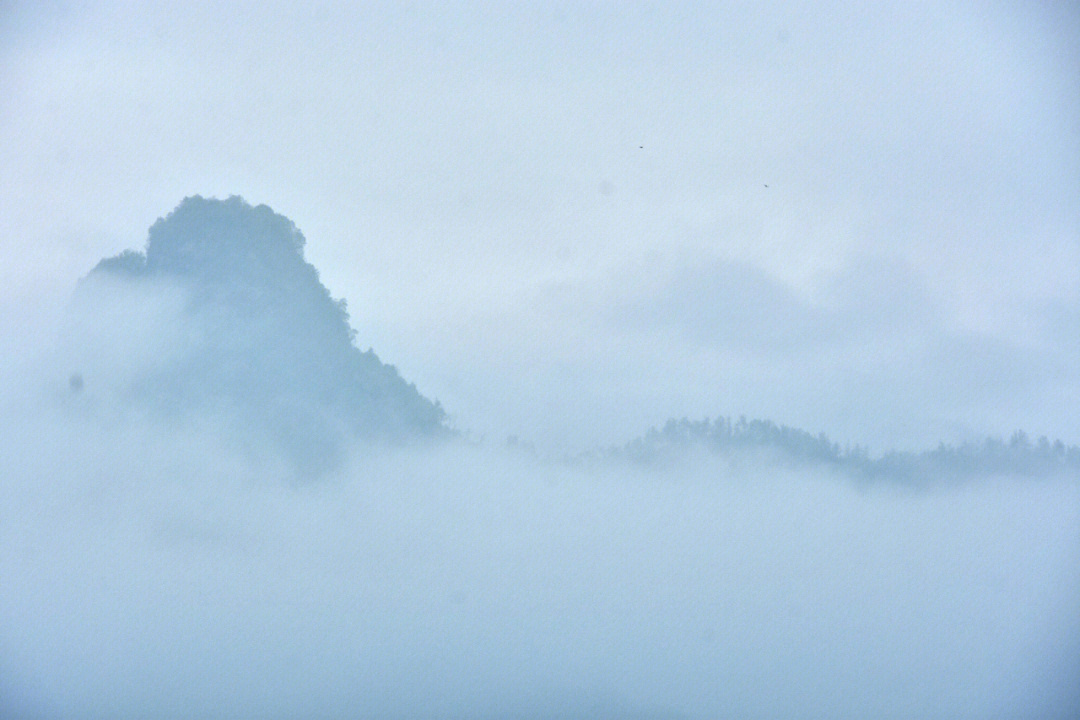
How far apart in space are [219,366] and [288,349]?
210 centimetres

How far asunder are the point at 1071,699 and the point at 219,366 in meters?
24.6

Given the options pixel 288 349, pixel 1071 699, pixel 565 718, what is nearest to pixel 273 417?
pixel 288 349

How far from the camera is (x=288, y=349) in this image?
1404 inches

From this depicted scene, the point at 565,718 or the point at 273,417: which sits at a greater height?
the point at 273,417

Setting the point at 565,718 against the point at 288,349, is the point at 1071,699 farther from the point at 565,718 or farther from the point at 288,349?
the point at 288,349

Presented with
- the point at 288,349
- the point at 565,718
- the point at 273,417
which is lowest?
the point at 565,718

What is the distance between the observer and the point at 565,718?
29.0 m

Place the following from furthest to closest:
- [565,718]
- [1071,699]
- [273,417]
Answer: [273,417]
[565,718]
[1071,699]

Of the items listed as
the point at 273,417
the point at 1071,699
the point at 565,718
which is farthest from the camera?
the point at 273,417

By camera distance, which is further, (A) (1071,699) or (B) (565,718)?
(B) (565,718)

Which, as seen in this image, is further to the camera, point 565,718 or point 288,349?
point 288,349

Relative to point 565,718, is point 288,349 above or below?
above

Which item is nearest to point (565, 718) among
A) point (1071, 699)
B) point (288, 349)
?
point (1071, 699)

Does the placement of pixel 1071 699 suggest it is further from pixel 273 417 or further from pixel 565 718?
pixel 273 417
